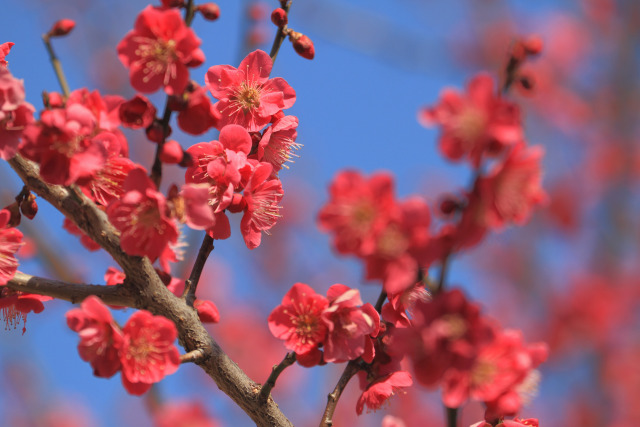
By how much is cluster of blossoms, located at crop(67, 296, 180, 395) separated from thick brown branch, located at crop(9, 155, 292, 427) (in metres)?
0.10

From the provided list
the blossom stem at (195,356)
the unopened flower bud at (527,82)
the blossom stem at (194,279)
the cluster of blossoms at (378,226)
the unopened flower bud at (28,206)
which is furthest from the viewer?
the unopened flower bud at (28,206)

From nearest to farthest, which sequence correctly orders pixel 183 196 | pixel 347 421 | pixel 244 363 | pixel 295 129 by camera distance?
pixel 183 196 < pixel 295 129 < pixel 347 421 < pixel 244 363

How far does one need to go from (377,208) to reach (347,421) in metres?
5.77

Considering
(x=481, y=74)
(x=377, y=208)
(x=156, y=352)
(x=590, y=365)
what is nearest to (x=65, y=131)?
(x=156, y=352)

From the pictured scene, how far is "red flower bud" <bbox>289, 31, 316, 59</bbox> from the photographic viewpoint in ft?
5.00

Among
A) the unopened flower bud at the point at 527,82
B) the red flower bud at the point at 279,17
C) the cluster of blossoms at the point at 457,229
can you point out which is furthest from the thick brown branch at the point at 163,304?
the unopened flower bud at the point at 527,82

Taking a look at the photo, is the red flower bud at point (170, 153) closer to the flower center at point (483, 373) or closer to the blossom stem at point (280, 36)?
the blossom stem at point (280, 36)

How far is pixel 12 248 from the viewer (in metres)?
1.36

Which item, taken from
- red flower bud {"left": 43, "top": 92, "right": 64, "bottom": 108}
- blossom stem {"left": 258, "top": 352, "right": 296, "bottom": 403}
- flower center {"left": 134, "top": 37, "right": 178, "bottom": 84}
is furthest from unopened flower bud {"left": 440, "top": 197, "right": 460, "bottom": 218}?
red flower bud {"left": 43, "top": 92, "right": 64, "bottom": 108}

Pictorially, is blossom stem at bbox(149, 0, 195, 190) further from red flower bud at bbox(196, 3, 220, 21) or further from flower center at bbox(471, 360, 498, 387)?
flower center at bbox(471, 360, 498, 387)

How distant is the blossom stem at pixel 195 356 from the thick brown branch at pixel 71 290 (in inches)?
6.9

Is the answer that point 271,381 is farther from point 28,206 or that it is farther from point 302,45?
point 302,45

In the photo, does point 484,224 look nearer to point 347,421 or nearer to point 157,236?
point 157,236

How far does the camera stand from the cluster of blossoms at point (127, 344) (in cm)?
116
